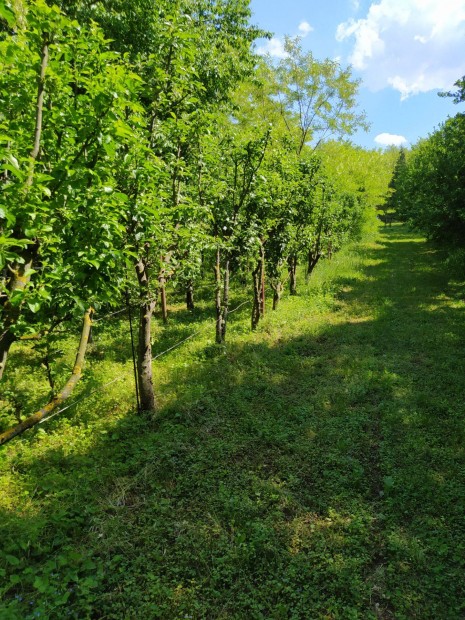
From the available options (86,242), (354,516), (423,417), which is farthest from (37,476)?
(423,417)

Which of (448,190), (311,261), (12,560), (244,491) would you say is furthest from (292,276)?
(12,560)

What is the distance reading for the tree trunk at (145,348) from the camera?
642 centimetres

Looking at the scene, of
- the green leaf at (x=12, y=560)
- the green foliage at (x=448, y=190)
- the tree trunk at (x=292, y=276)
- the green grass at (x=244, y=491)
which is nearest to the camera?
the green grass at (x=244, y=491)

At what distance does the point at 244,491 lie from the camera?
4.98m

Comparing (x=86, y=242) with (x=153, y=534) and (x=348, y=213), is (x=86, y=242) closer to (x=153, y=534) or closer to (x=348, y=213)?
(x=153, y=534)

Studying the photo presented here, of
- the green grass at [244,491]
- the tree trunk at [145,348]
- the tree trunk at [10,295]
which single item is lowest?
A: the green grass at [244,491]

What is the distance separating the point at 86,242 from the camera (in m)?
3.13

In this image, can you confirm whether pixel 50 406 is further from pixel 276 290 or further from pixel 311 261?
pixel 311 261

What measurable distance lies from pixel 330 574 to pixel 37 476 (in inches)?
160

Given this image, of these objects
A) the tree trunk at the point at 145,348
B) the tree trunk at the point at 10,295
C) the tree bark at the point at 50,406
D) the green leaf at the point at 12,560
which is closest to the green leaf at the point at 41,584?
the green leaf at the point at 12,560

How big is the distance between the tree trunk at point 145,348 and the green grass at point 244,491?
353mm

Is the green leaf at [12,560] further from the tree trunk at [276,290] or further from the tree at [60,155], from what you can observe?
the tree trunk at [276,290]

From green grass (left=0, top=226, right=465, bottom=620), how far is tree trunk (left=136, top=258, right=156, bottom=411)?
13.9 inches

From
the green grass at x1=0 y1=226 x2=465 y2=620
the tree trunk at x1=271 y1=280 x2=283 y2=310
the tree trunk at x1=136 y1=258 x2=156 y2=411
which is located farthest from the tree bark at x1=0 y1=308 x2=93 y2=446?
the tree trunk at x1=271 y1=280 x2=283 y2=310
